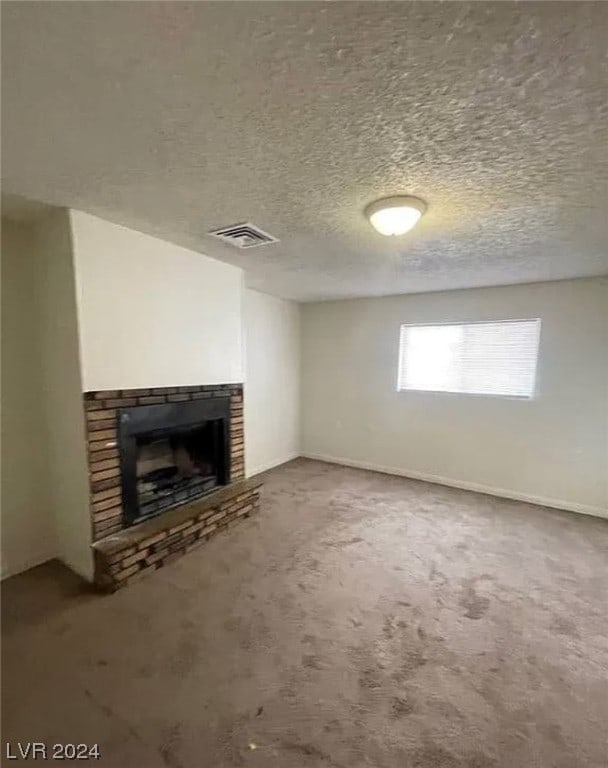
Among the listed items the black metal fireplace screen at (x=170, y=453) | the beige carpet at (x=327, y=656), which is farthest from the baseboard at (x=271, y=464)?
the beige carpet at (x=327, y=656)

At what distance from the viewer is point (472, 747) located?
1330mm

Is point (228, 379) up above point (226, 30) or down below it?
below

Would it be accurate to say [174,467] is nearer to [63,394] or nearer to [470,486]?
[63,394]

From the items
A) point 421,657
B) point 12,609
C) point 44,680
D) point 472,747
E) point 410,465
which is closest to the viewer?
point 472,747

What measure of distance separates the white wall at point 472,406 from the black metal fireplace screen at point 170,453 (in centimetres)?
206

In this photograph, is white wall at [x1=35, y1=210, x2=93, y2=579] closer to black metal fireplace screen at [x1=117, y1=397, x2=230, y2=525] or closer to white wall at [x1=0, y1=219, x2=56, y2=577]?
white wall at [x1=0, y1=219, x2=56, y2=577]

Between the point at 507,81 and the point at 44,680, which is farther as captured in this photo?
the point at 44,680

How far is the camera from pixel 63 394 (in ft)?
7.34

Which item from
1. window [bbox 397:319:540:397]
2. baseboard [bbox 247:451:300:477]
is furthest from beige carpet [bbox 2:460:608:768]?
window [bbox 397:319:540:397]

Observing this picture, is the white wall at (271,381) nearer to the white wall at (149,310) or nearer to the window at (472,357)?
the white wall at (149,310)

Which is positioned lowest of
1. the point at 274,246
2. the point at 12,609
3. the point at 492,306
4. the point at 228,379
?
the point at 12,609

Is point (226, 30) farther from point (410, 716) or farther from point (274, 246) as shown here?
point (410, 716)

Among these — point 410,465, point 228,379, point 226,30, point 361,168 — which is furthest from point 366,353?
point 226,30

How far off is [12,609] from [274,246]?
105 inches
